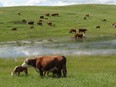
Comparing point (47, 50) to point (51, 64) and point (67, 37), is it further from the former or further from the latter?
point (51, 64)

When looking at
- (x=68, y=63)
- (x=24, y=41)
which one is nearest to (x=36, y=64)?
(x=68, y=63)

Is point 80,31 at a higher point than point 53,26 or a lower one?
higher

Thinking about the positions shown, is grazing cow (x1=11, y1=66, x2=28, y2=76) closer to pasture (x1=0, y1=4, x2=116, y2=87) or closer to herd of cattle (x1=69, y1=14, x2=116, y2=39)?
pasture (x1=0, y1=4, x2=116, y2=87)

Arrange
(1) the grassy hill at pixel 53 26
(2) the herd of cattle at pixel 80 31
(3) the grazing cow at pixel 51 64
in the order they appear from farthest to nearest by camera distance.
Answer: (1) the grassy hill at pixel 53 26, (2) the herd of cattle at pixel 80 31, (3) the grazing cow at pixel 51 64

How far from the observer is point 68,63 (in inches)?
1258

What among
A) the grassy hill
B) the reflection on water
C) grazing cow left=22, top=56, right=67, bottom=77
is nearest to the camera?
grazing cow left=22, top=56, right=67, bottom=77

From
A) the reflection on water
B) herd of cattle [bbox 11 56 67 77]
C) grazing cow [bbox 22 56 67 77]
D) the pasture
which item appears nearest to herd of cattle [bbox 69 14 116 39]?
the pasture

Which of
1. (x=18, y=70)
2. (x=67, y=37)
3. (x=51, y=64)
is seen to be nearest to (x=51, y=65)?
(x=51, y=64)

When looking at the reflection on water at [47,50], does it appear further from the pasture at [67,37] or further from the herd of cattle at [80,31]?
the herd of cattle at [80,31]

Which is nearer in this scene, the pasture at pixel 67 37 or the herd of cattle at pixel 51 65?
the pasture at pixel 67 37

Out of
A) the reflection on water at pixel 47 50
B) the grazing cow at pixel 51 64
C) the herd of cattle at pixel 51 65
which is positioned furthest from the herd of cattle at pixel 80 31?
the grazing cow at pixel 51 64

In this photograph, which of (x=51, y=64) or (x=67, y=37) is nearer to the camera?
(x=51, y=64)

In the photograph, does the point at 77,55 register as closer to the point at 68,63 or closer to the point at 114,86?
the point at 68,63

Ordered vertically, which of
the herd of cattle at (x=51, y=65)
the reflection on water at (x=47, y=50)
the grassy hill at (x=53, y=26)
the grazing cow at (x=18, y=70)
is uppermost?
the herd of cattle at (x=51, y=65)
